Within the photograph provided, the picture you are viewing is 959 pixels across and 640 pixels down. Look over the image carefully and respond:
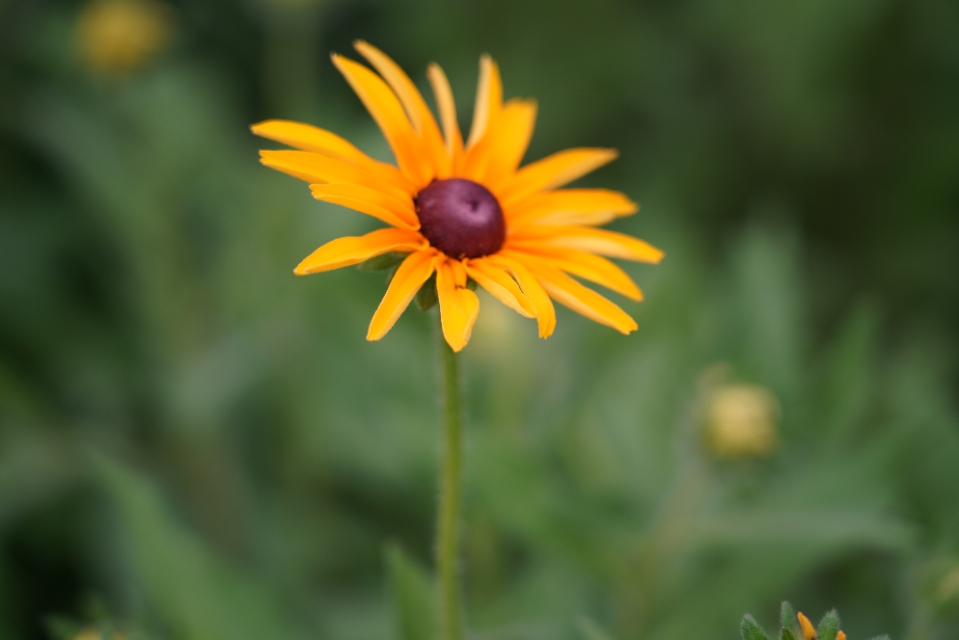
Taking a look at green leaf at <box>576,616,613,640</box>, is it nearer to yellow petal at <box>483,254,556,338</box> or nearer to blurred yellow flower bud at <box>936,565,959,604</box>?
yellow petal at <box>483,254,556,338</box>

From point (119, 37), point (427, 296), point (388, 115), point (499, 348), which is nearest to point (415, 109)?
point (388, 115)

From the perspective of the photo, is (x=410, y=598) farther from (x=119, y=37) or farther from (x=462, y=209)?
(x=119, y=37)

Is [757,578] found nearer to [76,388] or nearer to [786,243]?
[786,243]

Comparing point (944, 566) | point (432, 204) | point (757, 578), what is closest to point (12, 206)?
point (432, 204)

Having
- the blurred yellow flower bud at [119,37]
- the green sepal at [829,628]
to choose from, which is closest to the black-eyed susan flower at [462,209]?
the green sepal at [829,628]

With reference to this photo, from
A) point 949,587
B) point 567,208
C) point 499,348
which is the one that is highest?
point 499,348

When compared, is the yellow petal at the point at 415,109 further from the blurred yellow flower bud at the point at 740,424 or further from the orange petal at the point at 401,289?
the blurred yellow flower bud at the point at 740,424

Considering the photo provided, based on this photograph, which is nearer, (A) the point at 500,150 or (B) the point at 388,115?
(B) the point at 388,115

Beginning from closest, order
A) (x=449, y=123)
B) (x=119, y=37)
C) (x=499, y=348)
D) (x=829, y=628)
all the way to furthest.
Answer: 1. (x=829, y=628)
2. (x=449, y=123)
3. (x=499, y=348)
4. (x=119, y=37)
